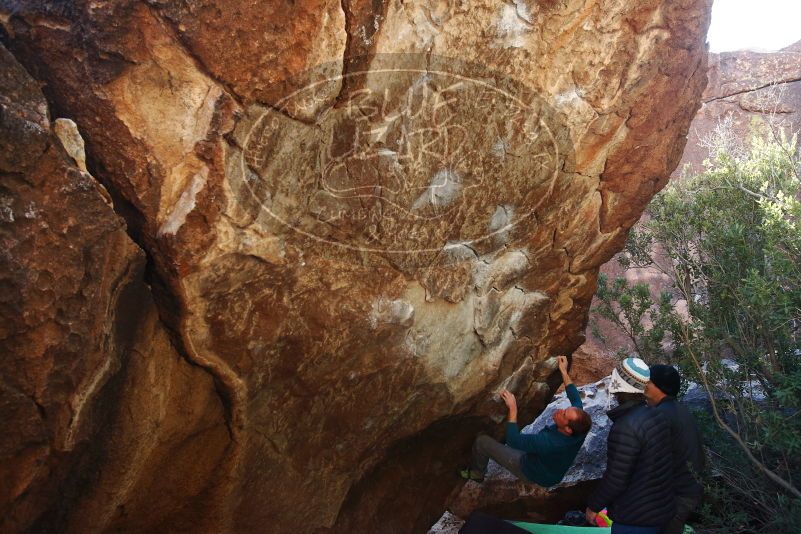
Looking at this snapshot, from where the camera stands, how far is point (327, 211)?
11.3 ft

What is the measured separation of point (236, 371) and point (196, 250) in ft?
2.46

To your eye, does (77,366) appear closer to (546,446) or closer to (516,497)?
(546,446)

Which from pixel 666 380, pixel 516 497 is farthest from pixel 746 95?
pixel 666 380

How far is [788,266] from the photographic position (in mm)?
4477

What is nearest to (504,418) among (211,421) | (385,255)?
(385,255)

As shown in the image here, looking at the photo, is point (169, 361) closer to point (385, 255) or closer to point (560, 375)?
point (385, 255)

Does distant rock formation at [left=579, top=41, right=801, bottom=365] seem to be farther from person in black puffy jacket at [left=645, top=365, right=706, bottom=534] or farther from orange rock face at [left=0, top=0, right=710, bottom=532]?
person in black puffy jacket at [left=645, top=365, right=706, bottom=534]

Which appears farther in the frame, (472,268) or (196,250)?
(472,268)

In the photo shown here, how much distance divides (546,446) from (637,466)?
26.1 inches

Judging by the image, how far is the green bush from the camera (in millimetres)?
4539

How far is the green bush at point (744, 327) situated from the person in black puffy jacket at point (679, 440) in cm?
57

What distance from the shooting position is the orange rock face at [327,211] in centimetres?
281

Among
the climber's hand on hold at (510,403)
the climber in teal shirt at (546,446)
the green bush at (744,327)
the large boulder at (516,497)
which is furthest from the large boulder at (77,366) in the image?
the green bush at (744,327)

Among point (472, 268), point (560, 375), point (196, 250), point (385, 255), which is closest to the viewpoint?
point (196, 250)
